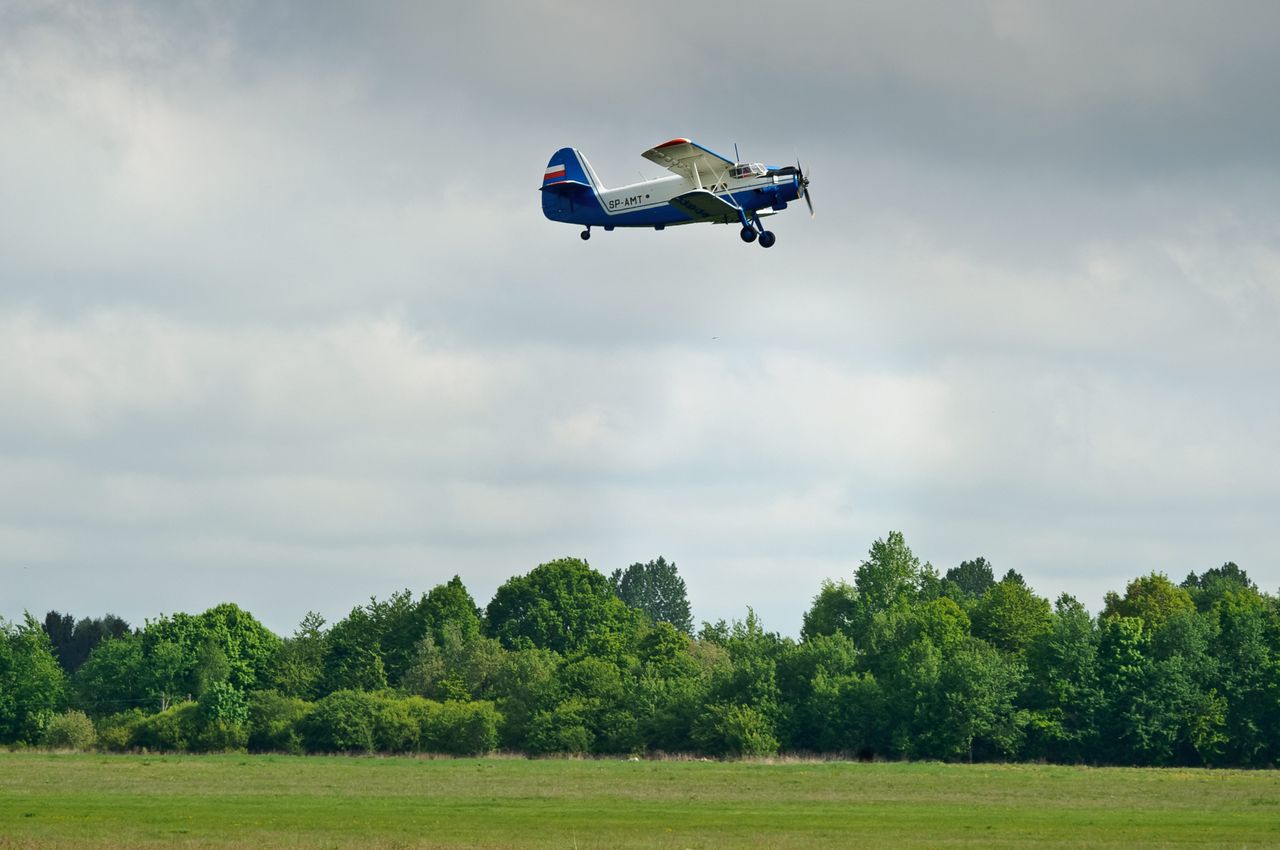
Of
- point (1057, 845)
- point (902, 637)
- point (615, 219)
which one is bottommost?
point (1057, 845)

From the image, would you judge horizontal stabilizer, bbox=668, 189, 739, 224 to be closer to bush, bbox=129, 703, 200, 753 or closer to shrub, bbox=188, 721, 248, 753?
shrub, bbox=188, 721, 248, 753

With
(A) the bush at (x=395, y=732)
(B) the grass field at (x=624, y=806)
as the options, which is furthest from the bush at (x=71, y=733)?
(B) the grass field at (x=624, y=806)

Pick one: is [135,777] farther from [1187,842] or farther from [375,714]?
[1187,842]

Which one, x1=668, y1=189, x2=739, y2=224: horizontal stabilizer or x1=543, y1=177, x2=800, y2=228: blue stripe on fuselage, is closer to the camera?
x1=668, y1=189, x2=739, y2=224: horizontal stabilizer

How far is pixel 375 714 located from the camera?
102 m

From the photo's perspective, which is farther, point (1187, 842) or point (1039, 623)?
point (1039, 623)

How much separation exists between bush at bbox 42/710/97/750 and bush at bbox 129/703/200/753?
433cm

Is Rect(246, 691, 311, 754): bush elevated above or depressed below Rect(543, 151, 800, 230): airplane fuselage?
below

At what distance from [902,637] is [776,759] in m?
19.2

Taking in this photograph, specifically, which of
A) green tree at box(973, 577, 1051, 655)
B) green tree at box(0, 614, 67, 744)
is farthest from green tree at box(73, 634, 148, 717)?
green tree at box(973, 577, 1051, 655)

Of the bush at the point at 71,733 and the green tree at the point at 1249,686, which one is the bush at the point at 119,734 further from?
the green tree at the point at 1249,686

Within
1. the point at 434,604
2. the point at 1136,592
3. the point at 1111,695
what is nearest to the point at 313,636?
the point at 434,604

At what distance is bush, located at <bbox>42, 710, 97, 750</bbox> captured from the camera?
11012cm

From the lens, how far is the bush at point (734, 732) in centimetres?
9631
